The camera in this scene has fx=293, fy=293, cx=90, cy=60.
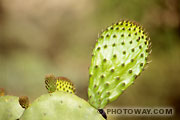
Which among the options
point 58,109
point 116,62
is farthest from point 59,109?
point 116,62

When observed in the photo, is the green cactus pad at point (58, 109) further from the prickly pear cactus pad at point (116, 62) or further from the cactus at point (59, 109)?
the prickly pear cactus pad at point (116, 62)

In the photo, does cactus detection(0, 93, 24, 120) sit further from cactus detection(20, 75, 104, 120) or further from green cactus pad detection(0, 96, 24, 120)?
cactus detection(20, 75, 104, 120)

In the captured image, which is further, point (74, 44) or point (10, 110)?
point (74, 44)

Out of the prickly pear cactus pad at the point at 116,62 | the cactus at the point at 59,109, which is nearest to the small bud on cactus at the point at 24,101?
the cactus at the point at 59,109

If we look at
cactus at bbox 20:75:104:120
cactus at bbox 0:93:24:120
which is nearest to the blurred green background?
cactus at bbox 0:93:24:120

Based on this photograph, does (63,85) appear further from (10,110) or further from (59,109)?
(59,109)

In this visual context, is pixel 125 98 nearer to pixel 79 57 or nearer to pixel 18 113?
pixel 79 57
